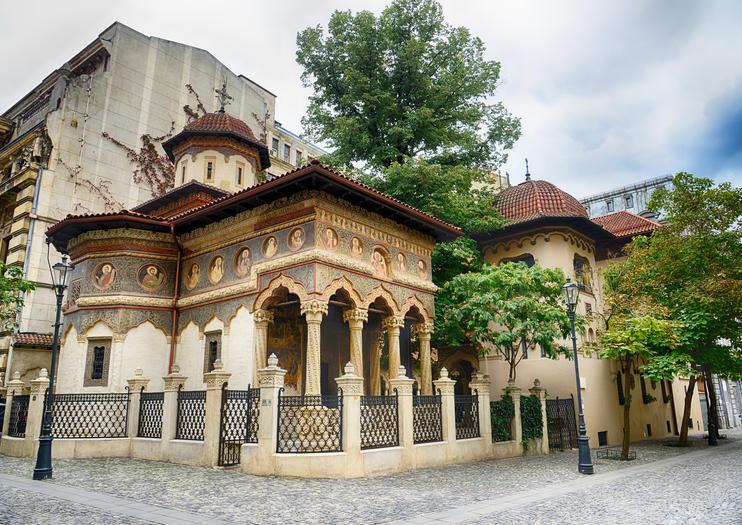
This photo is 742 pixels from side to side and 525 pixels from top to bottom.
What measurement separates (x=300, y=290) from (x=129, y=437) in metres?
5.69

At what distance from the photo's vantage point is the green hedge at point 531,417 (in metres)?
16.4

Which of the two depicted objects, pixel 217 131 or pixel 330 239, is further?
pixel 217 131

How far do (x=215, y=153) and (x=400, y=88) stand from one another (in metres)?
7.99

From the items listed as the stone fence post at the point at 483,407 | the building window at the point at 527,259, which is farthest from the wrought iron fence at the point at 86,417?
the building window at the point at 527,259

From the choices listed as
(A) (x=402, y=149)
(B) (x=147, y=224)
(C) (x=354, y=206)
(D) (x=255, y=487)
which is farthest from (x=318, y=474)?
(A) (x=402, y=149)

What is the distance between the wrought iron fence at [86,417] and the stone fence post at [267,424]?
502cm

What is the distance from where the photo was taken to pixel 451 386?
13766 mm

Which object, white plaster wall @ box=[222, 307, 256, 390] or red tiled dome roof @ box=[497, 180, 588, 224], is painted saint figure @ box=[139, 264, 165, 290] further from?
red tiled dome roof @ box=[497, 180, 588, 224]

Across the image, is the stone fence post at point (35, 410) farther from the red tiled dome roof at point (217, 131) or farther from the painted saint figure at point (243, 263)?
the red tiled dome roof at point (217, 131)

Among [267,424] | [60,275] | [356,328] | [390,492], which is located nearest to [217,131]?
[356,328]

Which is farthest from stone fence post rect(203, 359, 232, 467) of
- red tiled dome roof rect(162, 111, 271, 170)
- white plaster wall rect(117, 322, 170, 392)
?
red tiled dome roof rect(162, 111, 271, 170)

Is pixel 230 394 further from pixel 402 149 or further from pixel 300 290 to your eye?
pixel 402 149

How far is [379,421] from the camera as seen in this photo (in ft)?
39.0

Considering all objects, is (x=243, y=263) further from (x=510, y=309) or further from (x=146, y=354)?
(x=510, y=309)
